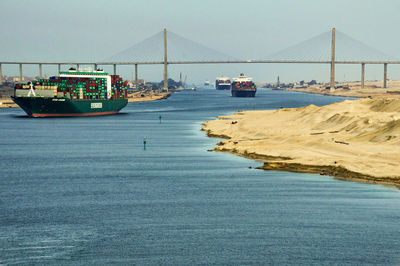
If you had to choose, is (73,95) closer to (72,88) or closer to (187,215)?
(72,88)

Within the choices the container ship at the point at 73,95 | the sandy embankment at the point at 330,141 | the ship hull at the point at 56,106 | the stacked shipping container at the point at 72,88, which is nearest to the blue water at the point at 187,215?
the sandy embankment at the point at 330,141

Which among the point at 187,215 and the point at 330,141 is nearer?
the point at 187,215

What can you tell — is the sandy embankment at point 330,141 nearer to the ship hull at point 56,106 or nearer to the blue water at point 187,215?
the blue water at point 187,215

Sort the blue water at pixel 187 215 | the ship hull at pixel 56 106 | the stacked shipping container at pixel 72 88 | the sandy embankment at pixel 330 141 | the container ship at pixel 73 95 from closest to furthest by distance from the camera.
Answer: the blue water at pixel 187 215 → the sandy embankment at pixel 330 141 → the ship hull at pixel 56 106 → the container ship at pixel 73 95 → the stacked shipping container at pixel 72 88

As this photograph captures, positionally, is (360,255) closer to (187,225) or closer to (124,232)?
(187,225)

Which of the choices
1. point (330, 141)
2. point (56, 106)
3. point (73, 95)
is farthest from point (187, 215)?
point (73, 95)

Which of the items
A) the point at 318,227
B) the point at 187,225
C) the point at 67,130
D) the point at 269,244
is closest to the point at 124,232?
the point at 187,225

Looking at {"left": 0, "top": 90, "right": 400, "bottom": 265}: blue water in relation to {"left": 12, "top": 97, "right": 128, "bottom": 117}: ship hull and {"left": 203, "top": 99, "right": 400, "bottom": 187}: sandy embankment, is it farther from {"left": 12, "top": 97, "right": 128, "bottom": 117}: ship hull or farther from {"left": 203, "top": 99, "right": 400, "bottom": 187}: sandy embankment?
{"left": 12, "top": 97, "right": 128, "bottom": 117}: ship hull

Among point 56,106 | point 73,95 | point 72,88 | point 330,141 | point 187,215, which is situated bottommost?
point 187,215
